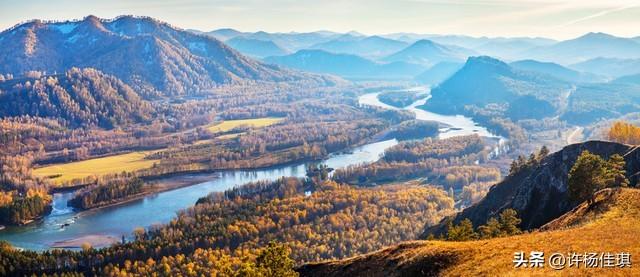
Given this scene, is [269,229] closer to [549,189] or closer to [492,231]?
[549,189]

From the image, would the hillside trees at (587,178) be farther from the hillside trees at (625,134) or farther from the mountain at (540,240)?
the hillside trees at (625,134)

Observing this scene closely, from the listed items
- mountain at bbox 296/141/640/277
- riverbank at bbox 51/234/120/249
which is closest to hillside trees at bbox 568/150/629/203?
mountain at bbox 296/141/640/277

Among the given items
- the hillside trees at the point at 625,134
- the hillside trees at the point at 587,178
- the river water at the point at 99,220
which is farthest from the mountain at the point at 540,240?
the river water at the point at 99,220

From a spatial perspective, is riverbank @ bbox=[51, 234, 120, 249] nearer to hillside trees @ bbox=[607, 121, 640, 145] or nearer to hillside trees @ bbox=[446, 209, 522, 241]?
hillside trees @ bbox=[446, 209, 522, 241]

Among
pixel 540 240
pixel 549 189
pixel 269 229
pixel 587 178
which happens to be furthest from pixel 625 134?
pixel 540 240

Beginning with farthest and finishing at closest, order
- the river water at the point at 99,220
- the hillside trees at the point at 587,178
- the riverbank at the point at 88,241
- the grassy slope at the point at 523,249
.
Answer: the river water at the point at 99,220
the riverbank at the point at 88,241
the hillside trees at the point at 587,178
the grassy slope at the point at 523,249

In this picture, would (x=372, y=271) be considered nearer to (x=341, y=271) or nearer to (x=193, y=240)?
(x=341, y=271)

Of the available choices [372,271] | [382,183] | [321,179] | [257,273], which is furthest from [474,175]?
[257,273]
